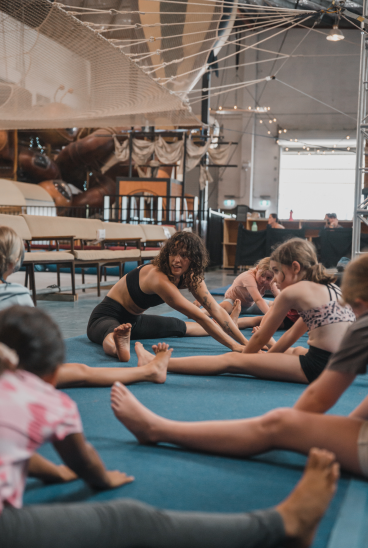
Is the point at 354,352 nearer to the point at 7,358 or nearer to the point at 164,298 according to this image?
the point at 7,358

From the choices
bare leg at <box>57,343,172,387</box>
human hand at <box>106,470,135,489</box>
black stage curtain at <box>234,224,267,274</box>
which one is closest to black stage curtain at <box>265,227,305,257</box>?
black stage curtain at <box>234,224,267,274</box>

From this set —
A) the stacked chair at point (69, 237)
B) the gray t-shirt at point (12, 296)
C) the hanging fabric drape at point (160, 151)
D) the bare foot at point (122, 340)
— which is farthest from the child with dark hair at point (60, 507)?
the hanging fabric drape at point (160, 151)

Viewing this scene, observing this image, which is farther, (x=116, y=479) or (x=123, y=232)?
(x=123, y=232)

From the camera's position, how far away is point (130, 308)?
3178mm

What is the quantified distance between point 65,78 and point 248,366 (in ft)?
14.1

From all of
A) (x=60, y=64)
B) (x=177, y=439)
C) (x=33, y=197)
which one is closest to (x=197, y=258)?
(x=177, y=439)

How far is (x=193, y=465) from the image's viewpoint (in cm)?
143

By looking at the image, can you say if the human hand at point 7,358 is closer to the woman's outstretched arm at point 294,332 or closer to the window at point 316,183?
the woman's outstretched arm at point 294,332

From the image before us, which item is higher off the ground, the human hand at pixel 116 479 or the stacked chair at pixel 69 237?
the stacked chair at pixel 69 237

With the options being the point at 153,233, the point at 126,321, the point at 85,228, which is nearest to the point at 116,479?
the point at 126,321

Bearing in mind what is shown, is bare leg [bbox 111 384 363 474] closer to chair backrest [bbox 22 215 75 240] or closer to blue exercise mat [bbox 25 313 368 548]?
blue exercise mat [bbox 25 313 368 548]

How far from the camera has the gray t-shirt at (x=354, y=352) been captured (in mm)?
1187

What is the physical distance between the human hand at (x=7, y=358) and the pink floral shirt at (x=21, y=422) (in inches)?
0.5

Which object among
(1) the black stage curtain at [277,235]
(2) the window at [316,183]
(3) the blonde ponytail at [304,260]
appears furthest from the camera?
(2) the window at [316,183]
